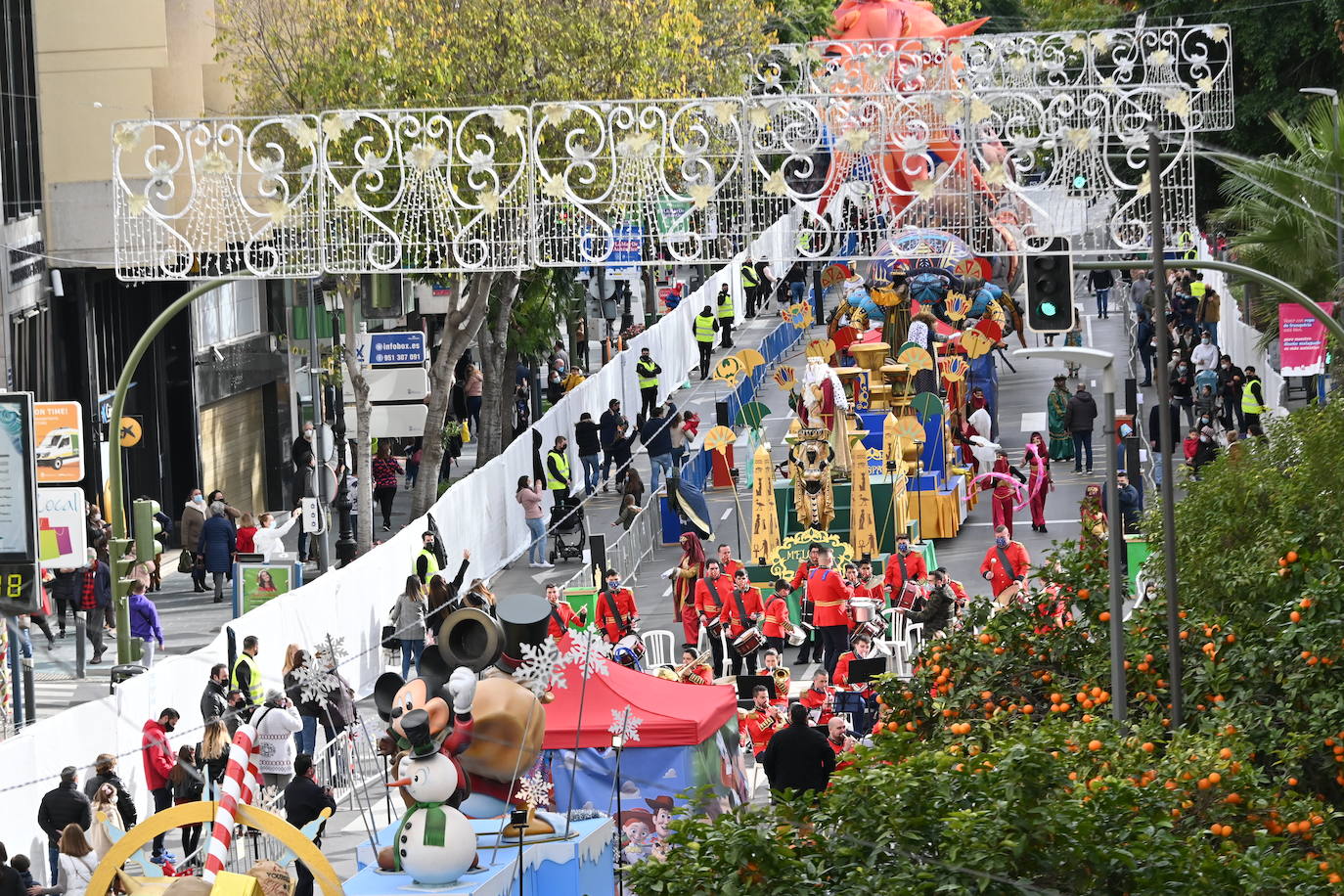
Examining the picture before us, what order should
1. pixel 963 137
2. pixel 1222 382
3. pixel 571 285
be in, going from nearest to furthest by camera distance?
pixel 963 137, pixel 1222 382, pixel 571 285

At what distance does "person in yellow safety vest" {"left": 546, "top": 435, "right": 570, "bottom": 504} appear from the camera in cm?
3394

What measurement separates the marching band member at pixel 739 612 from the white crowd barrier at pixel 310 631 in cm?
405

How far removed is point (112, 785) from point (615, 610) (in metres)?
7.27

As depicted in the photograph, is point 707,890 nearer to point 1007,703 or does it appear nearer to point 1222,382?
point 1007,703

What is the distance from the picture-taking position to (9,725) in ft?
68.1

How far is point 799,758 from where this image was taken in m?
16.3

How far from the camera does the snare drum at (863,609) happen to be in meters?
24.1

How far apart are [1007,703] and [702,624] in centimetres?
1172

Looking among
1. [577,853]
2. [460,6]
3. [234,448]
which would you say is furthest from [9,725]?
[234,448]

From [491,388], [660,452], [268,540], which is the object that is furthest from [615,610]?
[491,388]

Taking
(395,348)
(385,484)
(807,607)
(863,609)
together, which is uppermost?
(395,348)

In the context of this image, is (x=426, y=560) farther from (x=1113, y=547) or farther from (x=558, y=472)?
(x=1113, y=547)

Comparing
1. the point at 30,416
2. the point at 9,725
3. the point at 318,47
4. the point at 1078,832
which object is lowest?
the point at 9,725

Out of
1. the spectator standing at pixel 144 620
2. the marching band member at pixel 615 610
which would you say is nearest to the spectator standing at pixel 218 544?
the spectator standing at pixel 144 620
